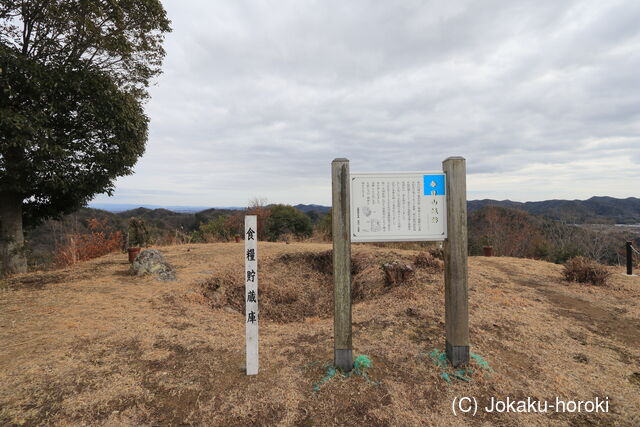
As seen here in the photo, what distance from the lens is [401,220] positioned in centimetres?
266

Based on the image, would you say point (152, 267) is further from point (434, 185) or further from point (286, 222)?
point (286, 222)

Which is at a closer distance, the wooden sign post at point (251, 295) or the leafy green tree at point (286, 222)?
the wooden sign post at point (251, 295)

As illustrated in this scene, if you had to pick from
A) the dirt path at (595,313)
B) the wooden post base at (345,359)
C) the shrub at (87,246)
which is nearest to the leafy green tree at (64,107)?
the shrub at (87,246)

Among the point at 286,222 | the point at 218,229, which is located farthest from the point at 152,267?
the point at 286,222

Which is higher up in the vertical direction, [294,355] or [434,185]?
[434,185]

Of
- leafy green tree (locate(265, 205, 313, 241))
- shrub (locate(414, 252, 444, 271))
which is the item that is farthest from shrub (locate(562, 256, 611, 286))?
leafy green tree (locate(265, 205, 313, 241))

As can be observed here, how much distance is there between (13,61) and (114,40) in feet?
5.71

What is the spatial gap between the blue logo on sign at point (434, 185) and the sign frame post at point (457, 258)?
0.06 m

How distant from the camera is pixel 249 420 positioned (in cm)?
216

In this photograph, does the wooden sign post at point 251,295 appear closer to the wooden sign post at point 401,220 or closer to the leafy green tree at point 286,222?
the wooden sign post at point 401,220

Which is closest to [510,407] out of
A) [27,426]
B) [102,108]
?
[27,426]

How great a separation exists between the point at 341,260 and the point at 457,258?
106 cm

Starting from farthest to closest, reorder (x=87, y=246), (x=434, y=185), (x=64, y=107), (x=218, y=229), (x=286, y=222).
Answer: (x=286, y=222) < (x=218, y=229) < (x=87, y=246) < (x=64, y=107) < (x=434, y=185)

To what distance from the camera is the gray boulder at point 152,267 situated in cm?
587
